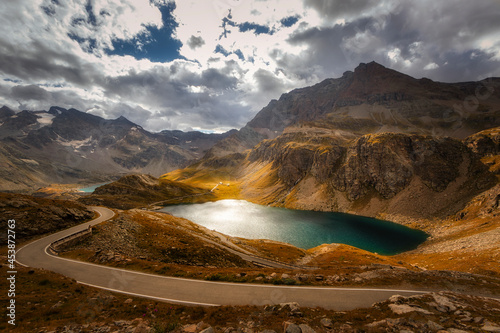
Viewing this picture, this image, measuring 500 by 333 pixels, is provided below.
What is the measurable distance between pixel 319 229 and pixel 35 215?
101198 mm

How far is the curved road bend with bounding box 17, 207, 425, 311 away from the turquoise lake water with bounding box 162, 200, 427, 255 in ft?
201

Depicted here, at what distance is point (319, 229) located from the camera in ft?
322

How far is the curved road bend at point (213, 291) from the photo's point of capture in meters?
17.0

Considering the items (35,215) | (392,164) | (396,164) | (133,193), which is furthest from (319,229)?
(133,193)

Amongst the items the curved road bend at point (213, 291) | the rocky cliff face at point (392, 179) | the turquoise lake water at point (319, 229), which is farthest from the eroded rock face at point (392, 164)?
the curved road bend at point (213, 291)

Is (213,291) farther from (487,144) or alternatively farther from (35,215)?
(487,144)

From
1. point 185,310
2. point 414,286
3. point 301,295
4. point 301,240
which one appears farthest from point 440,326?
point 301,240

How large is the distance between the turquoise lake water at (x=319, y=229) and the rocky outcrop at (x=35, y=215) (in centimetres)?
5935

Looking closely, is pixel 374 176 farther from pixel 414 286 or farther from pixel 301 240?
pixel 414 286

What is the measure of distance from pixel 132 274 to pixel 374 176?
157609 millimetres

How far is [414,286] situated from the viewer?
2038 centimetres

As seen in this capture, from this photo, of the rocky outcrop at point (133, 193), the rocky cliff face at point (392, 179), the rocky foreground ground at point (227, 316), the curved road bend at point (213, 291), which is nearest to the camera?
the rocky foreground ground at point (227, 316)

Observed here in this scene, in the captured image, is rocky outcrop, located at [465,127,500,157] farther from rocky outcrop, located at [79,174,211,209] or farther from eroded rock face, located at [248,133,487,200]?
rocky outcrop, located at [79,174,211,209]

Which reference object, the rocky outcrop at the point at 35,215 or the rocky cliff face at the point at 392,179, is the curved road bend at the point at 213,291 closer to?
the rocky outcrop at the point at 35,215
